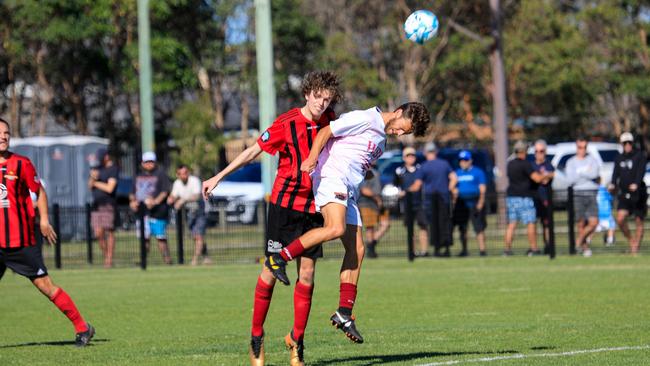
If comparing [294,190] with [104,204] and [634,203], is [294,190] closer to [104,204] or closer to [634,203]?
[634,203]

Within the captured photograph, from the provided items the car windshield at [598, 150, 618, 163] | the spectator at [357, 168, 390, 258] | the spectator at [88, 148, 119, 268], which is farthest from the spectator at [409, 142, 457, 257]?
the car windshield at [598, 150, 618, 163]

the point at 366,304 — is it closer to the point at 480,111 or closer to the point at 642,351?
the point at 642,351

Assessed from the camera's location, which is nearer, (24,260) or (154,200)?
(24,260)

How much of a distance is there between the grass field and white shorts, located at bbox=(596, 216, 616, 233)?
0.67 metres

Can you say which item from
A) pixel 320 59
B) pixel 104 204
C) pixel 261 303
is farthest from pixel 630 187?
pixel 320 59

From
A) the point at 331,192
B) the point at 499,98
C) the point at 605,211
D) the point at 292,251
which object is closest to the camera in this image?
the point at 292,251

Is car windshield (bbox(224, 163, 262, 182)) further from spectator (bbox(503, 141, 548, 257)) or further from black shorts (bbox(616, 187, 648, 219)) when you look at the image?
black shorts (bbox(616, 187, 648, 219))

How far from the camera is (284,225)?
31.5 feet

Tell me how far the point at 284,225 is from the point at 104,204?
46.5ft

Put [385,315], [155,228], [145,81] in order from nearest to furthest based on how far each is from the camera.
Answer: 1. [385,315]
2. [155,228]
3. [145,81]

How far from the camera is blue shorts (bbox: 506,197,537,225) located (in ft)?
71.3

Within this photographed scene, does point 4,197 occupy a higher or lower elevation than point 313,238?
higher

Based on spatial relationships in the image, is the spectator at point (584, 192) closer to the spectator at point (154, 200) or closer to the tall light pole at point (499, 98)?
the tall light pole at point (499, 98)

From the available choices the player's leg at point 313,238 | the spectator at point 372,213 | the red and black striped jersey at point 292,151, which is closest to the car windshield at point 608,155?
the spectator at point 372,213
